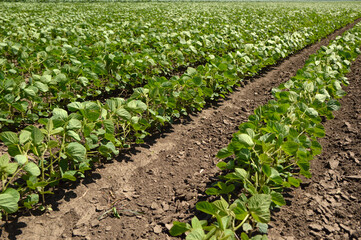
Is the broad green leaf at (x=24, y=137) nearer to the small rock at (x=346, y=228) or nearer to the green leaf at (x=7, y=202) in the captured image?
the green leaf at (x=7, y=202)

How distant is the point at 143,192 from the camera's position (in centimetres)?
232

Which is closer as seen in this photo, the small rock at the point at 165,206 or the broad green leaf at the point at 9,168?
the broad green leaf at the point at 9,168

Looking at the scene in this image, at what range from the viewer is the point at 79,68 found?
11.4 feet

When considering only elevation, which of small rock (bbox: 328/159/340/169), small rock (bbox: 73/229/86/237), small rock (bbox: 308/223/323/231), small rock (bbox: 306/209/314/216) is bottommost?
small rock (bbox: 73/229/86/237)

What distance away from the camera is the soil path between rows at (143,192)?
190cm

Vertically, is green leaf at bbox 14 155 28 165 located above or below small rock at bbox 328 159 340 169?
above

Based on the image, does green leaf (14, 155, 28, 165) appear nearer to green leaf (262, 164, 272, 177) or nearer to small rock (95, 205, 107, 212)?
small rock (95, 205, 107, 212)

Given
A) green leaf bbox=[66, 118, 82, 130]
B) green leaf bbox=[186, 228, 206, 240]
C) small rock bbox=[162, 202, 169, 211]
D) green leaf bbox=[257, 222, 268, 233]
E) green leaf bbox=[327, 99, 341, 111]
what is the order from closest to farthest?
green leaf bbox=[186, 228, 206, 240], green leaf bbox=[257, 222, 268, 233], green leaf bbox=[66, 118, 82, 130], small rock bbox=[162, 202, 169, 211], green leaf bbox=[327, 99, 341, 111]

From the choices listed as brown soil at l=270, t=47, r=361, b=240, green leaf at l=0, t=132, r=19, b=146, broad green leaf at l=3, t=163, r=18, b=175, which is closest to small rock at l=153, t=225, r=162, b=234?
brown soil at l=270, t=47, r=361, b=240

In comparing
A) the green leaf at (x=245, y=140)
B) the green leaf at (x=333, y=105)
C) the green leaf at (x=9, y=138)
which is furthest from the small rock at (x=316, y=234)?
the green leaf at (x=9, y=138)

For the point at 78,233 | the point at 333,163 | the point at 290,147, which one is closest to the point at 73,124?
the point at 78,233

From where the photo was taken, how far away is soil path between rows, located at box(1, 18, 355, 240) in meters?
1.90

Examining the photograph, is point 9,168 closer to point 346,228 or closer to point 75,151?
point 75,151

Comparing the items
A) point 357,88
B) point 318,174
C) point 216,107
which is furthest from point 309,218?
point 357,88
